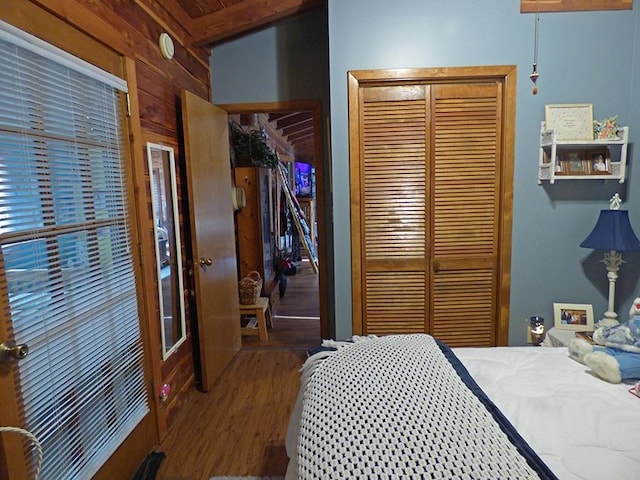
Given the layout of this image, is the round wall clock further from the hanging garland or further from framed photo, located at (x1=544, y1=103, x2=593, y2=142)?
framed photo, located at (x1=544, y1=103, x2=593, y2=142)

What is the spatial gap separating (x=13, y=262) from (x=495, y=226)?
7.67ft

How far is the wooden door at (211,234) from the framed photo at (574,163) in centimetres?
224

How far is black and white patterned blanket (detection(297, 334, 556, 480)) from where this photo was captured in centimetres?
85

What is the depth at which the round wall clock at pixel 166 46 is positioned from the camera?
2.13m

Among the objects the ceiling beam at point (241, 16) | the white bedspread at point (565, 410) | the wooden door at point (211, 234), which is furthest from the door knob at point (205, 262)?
the white bedspread at point (565, 410)

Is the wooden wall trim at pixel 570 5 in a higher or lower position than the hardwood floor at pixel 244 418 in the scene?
higher

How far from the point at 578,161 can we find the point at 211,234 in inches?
94.3

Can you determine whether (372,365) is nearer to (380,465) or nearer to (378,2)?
(380,465)

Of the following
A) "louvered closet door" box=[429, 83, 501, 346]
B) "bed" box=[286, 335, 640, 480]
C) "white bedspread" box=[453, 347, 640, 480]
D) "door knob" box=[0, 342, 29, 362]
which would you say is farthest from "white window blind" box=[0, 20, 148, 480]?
"louvered closet door" box=[429, 83, 501, 346]

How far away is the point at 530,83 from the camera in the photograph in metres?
2.13

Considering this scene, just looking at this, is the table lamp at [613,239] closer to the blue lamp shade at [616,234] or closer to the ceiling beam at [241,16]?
the blue lamp shade at [616,234]

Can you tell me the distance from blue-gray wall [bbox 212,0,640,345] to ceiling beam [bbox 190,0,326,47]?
1.98 ft

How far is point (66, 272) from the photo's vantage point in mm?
1353

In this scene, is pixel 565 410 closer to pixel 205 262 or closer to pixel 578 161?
pixel 578 161
